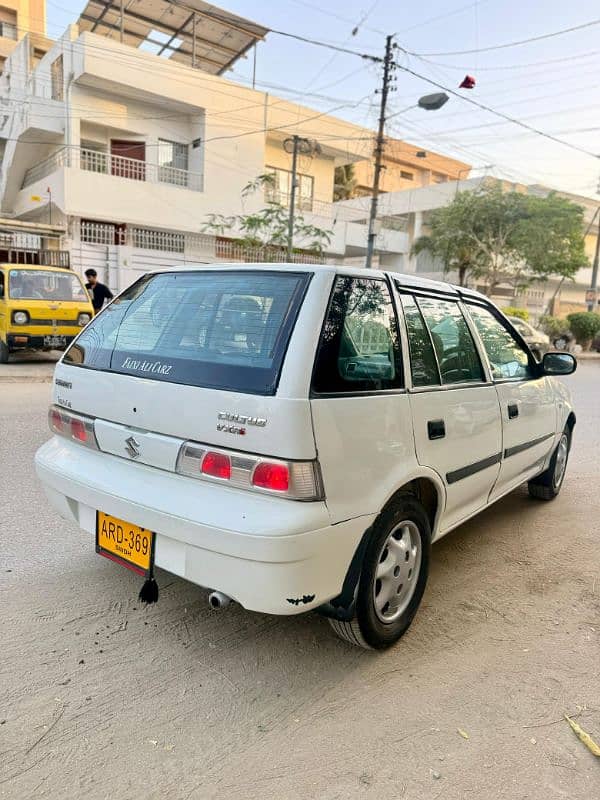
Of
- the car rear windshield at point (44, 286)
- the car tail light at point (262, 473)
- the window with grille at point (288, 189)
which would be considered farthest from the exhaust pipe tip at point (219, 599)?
the window with grille at point (288, 189)

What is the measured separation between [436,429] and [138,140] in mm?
19568

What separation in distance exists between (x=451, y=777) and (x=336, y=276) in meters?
1.93

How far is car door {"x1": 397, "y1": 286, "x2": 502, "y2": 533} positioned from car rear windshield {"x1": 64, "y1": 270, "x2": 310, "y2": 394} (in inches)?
29.3

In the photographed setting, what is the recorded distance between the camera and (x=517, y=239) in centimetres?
2459

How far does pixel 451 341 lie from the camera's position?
3.15 meters

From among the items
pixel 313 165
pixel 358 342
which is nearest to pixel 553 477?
pixel 358 342

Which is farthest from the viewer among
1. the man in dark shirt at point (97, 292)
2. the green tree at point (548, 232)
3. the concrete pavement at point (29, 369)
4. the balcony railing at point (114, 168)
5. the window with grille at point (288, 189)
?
the green tree at point (548, 232)

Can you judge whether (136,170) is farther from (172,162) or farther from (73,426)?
(73,426)

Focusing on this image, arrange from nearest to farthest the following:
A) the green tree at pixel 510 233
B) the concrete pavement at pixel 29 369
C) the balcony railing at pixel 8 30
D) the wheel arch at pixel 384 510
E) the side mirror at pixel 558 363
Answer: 1. the wheel arch at pixel 384 510
2. the side mirror at pixel 558 363
3. the concrete pavement at pixel 29 369
4. the green tree at pixel 510 233
5. the balcony railing at pixel 8 30

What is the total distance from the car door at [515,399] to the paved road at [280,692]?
2.48ft

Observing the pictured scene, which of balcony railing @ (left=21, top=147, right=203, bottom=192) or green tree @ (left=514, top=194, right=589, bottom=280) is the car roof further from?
green tree @ (left=514, top=194, right=589, bottom=280)

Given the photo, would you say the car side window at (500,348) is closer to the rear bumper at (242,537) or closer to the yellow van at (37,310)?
the rear bumper at (242,537)

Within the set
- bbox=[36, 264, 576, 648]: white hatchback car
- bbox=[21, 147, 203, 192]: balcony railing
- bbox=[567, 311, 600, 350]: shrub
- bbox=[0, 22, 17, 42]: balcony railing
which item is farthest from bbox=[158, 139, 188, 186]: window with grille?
bbox=[36, 264, 576, 648]: white hatchback car

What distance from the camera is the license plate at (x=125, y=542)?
2377 mm
